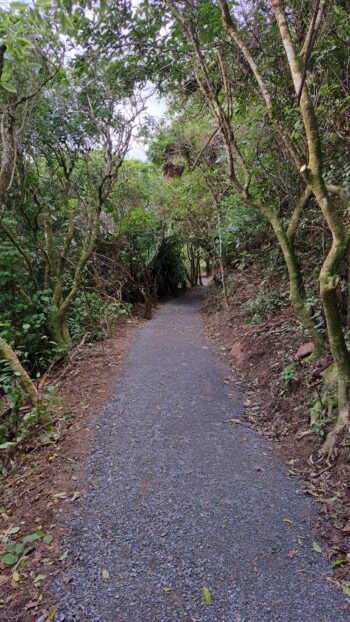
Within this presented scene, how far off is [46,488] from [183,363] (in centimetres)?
341

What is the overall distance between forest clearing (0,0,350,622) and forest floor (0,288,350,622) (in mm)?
15

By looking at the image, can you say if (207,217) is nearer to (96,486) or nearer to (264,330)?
(264,330)

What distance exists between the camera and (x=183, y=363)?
6133 mm

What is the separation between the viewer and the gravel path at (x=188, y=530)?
1.97m

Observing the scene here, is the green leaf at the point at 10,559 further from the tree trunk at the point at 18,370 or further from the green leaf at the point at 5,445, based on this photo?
the tree trunk at the point at 18,370

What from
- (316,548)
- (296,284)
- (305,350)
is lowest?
(316,548)

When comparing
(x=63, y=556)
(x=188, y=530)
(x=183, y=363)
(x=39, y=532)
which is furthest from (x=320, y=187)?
(x=183, y=363)

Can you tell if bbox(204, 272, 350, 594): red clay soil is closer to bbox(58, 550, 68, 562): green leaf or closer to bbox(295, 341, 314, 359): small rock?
bbox(295, 341, 314, 359): small rock

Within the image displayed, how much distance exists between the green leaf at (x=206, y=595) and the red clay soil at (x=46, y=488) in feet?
2.78

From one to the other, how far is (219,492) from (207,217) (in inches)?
389

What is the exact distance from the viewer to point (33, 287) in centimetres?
676

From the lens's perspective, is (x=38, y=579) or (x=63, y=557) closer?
(x=38, y=579)

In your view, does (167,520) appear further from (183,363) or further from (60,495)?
(183,363)

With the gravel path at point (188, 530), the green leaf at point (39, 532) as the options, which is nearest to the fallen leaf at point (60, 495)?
the gravel path at point (188, 530)
